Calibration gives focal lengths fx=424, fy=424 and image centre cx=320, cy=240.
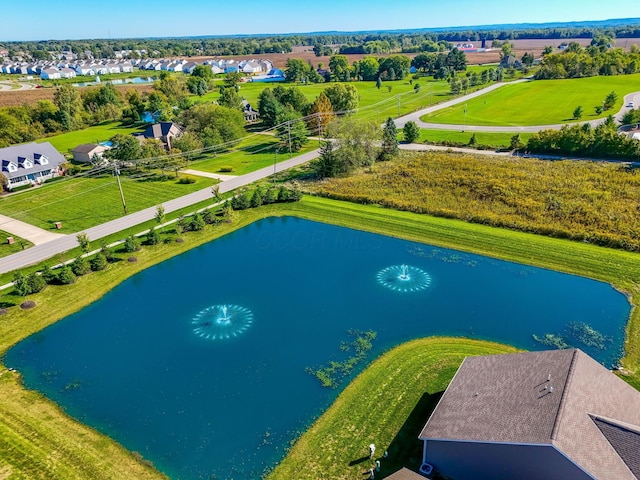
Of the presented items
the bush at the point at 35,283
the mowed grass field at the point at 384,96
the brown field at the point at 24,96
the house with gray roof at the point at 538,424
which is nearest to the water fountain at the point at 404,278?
the house with gray roof at the point at 538,424

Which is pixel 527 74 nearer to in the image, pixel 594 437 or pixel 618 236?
pixel 618 236

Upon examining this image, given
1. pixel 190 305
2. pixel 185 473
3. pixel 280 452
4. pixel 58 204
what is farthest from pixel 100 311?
pixel 58 204

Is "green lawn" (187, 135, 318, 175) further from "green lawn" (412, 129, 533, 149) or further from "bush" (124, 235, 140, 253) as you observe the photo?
"bush" (124, 235, 140, 253)

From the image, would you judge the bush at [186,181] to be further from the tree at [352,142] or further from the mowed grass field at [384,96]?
the mowed grass field at [384,96]

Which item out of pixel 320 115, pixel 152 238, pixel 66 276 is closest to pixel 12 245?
pixel 66 276

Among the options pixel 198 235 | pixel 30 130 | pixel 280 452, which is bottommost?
pixel 280 452

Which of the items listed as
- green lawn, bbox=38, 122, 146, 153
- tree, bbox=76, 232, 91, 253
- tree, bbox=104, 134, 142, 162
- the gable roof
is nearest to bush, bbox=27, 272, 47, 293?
tree, bbox=76, 232, 91, 253

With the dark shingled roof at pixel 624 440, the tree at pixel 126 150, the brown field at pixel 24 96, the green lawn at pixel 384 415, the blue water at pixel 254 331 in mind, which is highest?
the brown field at pixel 24 96

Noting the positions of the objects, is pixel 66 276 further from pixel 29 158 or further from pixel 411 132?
pixel 411 132
